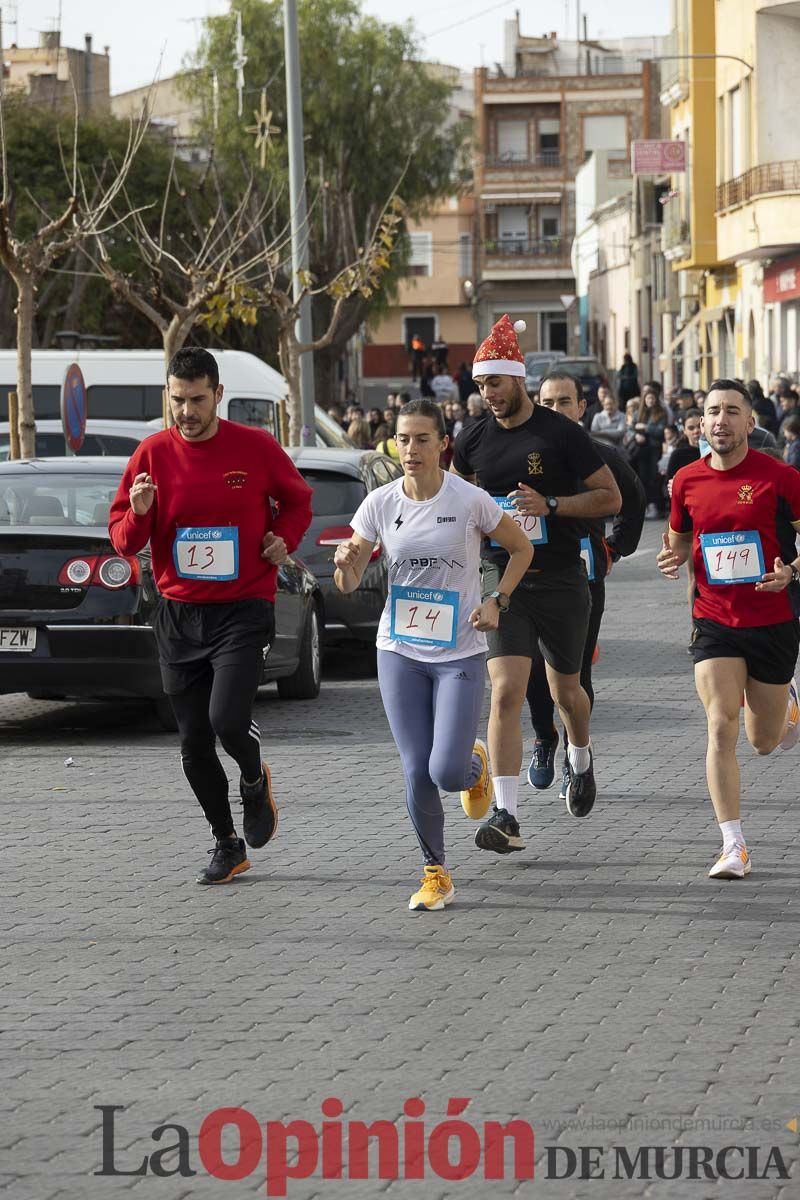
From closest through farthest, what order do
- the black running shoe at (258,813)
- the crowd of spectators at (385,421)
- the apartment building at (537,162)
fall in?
1. the black running shoe at (258,813)
2. the crowd of spectators at (385,421)
3. the apartment building at (537,162)

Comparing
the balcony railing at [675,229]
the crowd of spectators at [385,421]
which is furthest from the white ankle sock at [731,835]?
the balcony railing at [675,229]

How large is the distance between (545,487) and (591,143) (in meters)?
93.0

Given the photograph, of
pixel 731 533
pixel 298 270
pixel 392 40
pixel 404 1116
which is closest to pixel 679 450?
pixel 298 270

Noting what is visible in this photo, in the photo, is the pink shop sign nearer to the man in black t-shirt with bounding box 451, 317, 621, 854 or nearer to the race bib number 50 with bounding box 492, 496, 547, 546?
→ the man in black t-shirt with bounding box 451, 317, 621, 854

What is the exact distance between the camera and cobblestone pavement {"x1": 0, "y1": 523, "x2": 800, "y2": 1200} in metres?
5.15

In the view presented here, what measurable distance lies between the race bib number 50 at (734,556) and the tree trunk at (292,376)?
18778mm

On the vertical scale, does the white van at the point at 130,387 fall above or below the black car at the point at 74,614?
above

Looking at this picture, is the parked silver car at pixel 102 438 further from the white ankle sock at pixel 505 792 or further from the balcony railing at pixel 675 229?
the balcony railing at pixel 675 229

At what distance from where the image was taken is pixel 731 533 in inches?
327

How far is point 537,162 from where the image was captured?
9912 cm

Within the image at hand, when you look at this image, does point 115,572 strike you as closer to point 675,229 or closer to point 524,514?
point 524,514

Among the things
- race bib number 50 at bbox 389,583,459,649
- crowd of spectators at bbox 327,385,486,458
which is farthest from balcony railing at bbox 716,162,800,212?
race bib number 50 at bbox 389,583,459,649

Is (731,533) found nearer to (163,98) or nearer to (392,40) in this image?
(392,40)

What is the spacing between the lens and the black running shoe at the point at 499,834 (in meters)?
8.53
